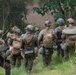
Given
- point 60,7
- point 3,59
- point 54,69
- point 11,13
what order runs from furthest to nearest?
point 11,13 → point 60,7 → point 54,69 → point 3,59

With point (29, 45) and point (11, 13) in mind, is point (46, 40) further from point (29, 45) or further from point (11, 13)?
point (11, 13)

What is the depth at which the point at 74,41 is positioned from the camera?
41.0 ft

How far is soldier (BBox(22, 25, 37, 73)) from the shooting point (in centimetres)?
1228

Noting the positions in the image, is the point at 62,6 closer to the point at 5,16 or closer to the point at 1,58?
the point at 5,16

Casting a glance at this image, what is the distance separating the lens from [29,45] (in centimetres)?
1241

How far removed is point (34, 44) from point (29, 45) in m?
0.18

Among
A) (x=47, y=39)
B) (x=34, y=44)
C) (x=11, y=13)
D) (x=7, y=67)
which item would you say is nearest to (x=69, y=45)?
(x=47, y=39)

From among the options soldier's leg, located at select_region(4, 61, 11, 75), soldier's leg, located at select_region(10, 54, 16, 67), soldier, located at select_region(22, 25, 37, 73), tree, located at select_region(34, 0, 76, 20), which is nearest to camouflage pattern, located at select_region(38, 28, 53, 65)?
soldier, located at select_region(22, 25, 37, 73)

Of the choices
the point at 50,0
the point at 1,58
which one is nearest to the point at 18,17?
the point at 50,0

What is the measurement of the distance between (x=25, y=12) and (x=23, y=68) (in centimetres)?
938

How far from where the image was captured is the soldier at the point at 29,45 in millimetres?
12281

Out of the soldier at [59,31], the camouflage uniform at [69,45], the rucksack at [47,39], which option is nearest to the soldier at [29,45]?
the rucksack at [47,39]

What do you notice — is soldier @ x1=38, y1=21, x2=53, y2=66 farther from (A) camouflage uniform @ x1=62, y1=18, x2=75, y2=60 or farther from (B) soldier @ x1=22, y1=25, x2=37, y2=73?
(B) soldier @ x1=22, y1=25, x2=37, y2=73

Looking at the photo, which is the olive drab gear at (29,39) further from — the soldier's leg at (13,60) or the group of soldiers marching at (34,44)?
the soldier's leg at (13,60)
